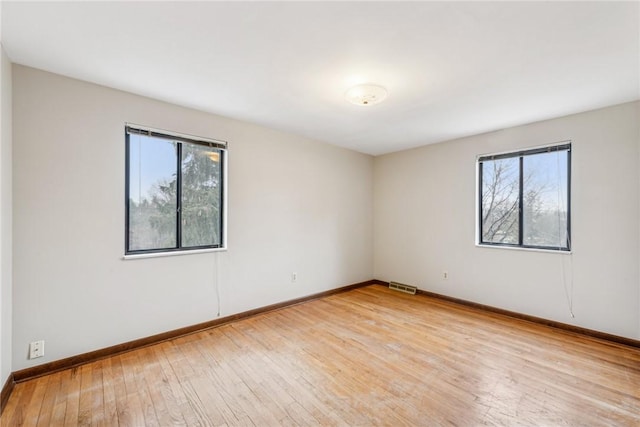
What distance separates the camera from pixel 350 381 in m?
2.18

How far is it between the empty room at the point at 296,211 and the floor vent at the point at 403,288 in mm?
436

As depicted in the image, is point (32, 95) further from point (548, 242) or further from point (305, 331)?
point (548, 242)

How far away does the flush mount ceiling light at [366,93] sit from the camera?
239 cm

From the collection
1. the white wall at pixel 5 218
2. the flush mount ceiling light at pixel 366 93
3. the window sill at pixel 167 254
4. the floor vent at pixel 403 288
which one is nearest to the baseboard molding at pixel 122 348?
the white wall at pixel 5 218

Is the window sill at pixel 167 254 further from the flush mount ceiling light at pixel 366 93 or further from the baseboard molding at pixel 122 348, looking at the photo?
the flush mount ceiling light at pixel 366 93

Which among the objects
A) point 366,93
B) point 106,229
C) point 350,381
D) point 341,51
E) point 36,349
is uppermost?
point 341,51

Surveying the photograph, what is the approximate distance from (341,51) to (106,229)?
255 centimetres

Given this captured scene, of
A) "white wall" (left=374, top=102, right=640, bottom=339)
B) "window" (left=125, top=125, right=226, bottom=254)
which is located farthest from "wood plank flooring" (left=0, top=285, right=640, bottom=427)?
"window" (left=125, top=125, right=226, bottom=254)

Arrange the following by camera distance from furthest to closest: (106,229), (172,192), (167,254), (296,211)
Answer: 1. (296,211)
2. (172,192)
3. (167,254)
4. (106,229)

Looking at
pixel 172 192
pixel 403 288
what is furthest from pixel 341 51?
pixel 403 288

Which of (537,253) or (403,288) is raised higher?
(537,253)

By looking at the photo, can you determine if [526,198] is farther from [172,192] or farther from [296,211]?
[172,192]

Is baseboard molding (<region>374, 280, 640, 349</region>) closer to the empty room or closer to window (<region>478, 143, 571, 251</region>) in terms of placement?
the empty room

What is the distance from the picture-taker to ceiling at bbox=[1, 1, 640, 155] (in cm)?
159
